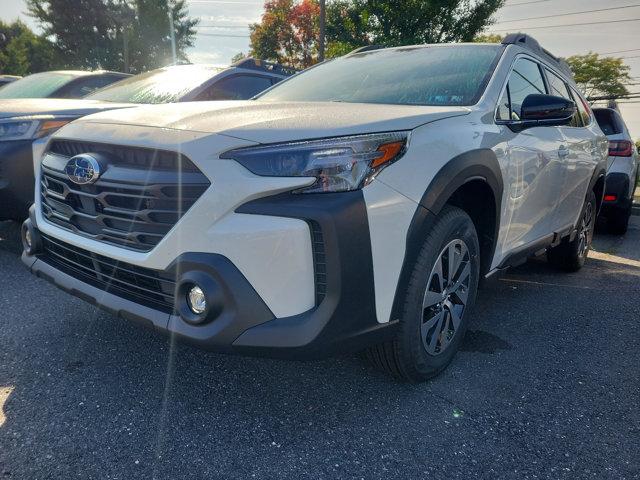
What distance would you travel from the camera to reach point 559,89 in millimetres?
3896

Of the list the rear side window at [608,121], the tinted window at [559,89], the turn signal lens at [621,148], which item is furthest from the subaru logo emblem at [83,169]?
the rear side window at [608,121]

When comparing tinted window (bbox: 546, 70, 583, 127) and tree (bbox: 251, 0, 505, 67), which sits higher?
tree (bbox: 251, 0, 505, 67)

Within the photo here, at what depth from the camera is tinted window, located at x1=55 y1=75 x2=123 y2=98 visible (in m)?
5.62

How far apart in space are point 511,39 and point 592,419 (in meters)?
2.25

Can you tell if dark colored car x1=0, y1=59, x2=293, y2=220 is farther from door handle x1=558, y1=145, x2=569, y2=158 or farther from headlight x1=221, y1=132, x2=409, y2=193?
door handle x1=558, y1=145, x2=569, y2=158

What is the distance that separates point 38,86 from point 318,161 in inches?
213

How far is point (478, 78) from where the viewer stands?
8.78 feet

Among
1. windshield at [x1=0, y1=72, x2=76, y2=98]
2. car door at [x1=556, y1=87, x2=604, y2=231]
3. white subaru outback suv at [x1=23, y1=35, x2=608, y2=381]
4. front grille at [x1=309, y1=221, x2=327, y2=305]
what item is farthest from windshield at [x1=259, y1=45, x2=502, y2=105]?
windshield at [x1=0, y1=72, x2=76, y2=98]

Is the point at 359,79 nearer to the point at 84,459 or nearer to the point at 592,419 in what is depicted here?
the point at 592,419

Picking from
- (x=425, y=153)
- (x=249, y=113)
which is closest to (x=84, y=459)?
(x=249, y=113)

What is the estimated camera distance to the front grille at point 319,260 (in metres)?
1.65

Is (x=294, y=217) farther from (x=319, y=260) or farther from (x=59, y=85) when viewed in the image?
(x=59, y=85)

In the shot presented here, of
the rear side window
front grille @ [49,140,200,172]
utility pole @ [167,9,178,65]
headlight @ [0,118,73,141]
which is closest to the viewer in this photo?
front grille @ [49,140,200,172]

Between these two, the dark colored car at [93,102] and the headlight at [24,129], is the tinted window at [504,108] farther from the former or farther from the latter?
the headlight at [24,129]
